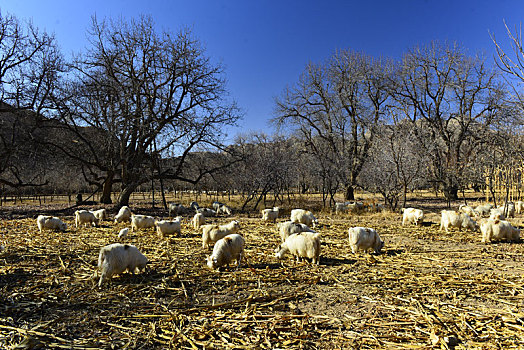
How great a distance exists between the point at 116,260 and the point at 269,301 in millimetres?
2938

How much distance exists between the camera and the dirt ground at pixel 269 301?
141 inches

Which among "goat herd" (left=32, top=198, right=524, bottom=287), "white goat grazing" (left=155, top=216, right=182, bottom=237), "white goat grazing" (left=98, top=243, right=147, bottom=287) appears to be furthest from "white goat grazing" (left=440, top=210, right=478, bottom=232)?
"white goat grazing" (left=98, top=243, right=147, bottom=287)

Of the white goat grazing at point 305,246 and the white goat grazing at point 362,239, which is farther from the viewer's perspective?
the white goat grazing at point 362,239

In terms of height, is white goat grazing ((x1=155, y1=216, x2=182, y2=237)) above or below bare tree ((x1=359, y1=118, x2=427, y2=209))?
below

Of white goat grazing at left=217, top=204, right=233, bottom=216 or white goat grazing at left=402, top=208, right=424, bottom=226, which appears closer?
white goat grazing at left=402, top=208, right=424, bottom=226

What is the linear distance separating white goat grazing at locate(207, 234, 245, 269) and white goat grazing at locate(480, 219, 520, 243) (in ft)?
25.2

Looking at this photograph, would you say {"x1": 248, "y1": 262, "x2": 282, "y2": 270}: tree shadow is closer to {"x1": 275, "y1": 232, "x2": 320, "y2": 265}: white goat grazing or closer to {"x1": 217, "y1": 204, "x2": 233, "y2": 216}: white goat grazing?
{"x1": 275, "y1": 232, "x2": 320, "y2": 265}: white goat grazing

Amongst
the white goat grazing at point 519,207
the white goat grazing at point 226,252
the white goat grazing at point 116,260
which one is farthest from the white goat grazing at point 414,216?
the white goat grazing at point 116,260

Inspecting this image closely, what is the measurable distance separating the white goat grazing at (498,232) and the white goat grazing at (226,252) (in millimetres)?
7678

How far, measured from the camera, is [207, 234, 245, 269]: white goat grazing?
622 centimetres

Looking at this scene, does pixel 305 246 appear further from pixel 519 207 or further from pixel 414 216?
pixel 519 207

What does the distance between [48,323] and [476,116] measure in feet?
116

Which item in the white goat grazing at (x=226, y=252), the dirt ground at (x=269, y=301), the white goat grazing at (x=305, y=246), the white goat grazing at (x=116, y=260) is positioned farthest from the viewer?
the white goat grazing at (x=305, y=246)

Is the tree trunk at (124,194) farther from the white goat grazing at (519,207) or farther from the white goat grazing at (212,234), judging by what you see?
the white goat grazing at (519,207)
